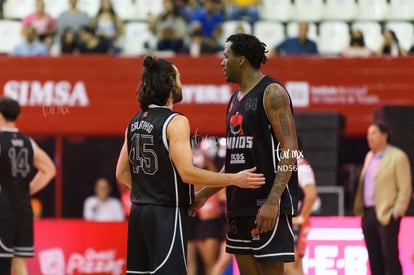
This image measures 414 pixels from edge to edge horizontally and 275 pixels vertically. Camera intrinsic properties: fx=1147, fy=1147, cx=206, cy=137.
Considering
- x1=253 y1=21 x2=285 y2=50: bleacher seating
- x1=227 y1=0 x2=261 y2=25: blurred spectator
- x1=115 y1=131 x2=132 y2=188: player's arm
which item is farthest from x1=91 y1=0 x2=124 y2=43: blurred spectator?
x1=115 y1=131 x2=132 y2=188: player's arm

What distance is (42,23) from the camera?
17.5m

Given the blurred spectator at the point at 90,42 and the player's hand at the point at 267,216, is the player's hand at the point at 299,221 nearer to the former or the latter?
the player's hand at the point at 267,216

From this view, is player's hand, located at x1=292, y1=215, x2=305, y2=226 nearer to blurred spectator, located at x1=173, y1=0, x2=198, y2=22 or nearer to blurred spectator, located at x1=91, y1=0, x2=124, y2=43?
blurred spectator, located at x1=91, y1=0, x2=124, y2=43

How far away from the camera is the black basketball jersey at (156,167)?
7594mm

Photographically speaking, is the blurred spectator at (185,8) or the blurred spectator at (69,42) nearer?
the blurred spectator at (69,42)

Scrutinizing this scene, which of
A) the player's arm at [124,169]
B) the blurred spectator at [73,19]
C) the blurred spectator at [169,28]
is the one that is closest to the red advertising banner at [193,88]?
the blurred spectator at [169,28]

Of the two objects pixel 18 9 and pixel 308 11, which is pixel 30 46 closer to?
pixel 18 9

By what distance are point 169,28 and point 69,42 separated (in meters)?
1.53

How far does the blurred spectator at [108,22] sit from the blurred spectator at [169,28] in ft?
1.62

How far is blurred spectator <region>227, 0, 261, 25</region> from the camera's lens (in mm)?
18172

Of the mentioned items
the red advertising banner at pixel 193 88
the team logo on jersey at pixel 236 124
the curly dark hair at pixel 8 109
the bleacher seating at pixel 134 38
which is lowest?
the team logo on jersey at pixel 236 124

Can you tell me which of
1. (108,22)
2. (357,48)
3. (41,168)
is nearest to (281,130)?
(41,168)

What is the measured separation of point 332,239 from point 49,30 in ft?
26.9

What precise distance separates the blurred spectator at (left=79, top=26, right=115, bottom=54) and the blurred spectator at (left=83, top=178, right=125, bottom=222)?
1934 millimetres
